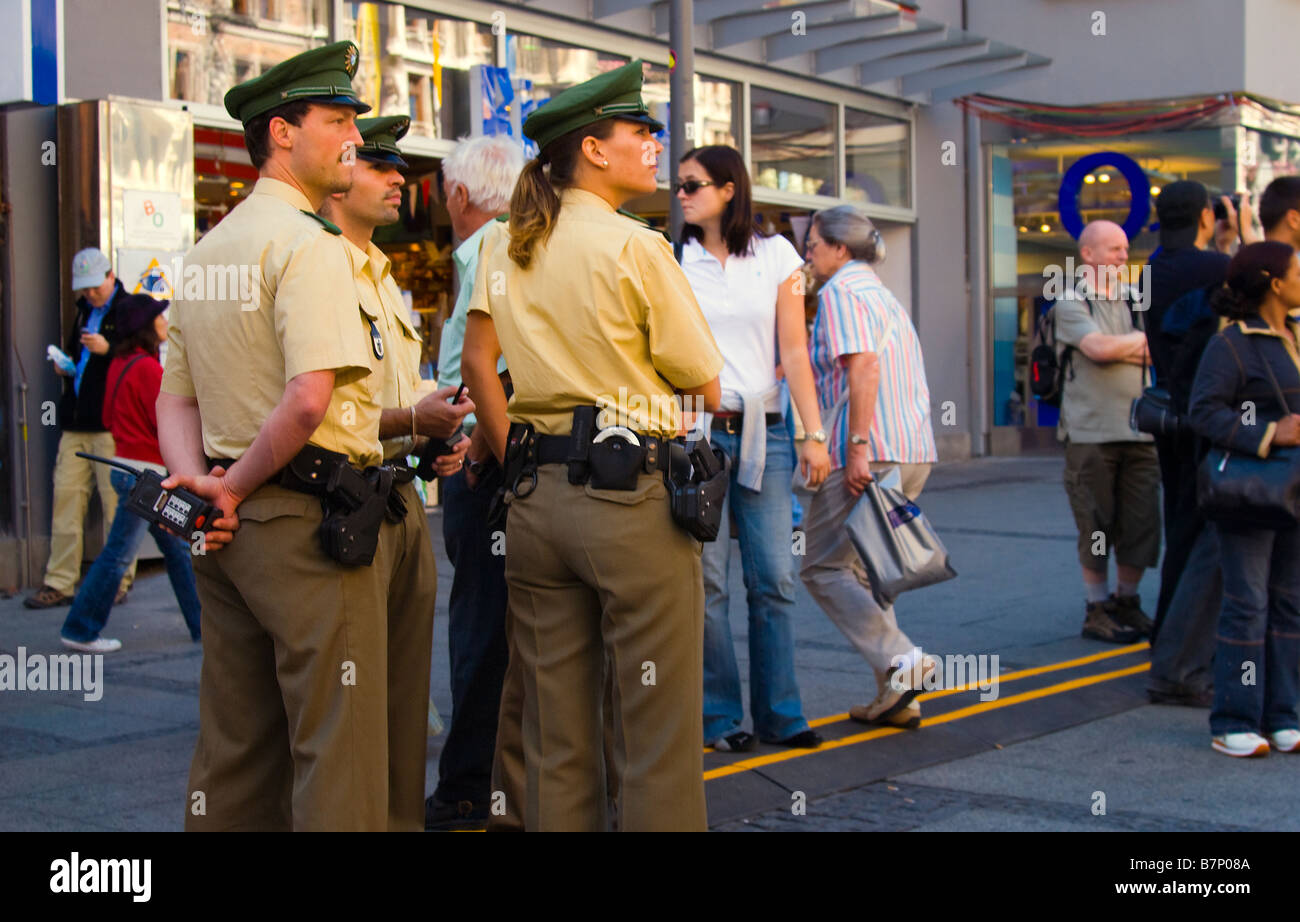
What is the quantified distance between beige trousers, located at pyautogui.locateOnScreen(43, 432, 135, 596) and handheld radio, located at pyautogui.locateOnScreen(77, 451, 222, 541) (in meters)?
5.85

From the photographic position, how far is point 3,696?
21.3 ft

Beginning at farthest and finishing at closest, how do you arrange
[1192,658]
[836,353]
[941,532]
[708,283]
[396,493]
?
[941,532] → [1192,658] → [836,353] → [708,283] → [396,493]

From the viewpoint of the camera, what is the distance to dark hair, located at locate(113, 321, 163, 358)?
27.4 feet

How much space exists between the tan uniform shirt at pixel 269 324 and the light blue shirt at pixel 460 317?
36.2 inches

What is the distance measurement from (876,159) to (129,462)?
11621mm

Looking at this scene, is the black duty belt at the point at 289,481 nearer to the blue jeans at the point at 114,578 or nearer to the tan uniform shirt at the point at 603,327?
the tan uniform shirt at the point at 603,327

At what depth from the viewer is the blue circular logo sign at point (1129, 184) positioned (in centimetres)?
1577

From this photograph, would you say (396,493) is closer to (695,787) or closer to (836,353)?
(695,787)

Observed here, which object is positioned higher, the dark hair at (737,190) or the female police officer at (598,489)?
the dark hair at (737,190)

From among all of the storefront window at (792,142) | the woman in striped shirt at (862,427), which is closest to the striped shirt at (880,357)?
Result: the woman in striped shirt at (862,427)
